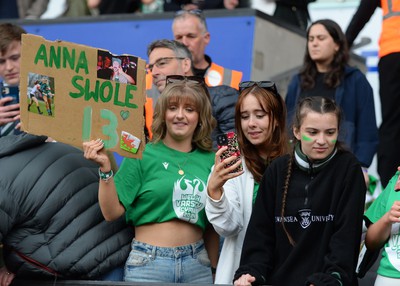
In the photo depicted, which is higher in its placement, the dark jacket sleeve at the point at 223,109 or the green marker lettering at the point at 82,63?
the green marker lettering at the point at 82,63

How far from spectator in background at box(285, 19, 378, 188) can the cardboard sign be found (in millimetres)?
1949

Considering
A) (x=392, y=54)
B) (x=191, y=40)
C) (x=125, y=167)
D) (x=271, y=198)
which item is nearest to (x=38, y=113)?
(x=125, y=167)

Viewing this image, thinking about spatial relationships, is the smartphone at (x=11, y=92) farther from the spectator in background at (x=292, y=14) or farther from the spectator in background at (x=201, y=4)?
the spectator in background at (x=292, y=14)

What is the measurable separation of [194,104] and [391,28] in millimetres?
1884

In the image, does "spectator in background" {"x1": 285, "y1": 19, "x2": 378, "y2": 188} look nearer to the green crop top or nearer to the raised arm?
the green crop top

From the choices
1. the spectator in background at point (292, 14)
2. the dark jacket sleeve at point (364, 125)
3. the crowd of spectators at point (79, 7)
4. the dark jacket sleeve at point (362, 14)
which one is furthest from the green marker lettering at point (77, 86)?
the spectator in background at point (292, 14)

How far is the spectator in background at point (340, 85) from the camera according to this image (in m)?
7.45

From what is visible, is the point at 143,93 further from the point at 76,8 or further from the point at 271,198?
the point at 76,8

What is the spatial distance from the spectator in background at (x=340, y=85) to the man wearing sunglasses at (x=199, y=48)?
52cm

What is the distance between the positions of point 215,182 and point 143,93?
74 centimetres

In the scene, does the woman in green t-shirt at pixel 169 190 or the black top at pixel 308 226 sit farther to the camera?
the woman in green t-shirt at pixel 169 190

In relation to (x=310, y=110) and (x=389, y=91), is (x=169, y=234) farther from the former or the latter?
(x=389, y=91)

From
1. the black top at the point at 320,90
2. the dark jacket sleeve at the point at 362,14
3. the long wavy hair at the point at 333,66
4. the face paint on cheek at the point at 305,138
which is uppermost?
the dark jacket sleeve at the point at 362,14

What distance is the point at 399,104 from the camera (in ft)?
23.8
